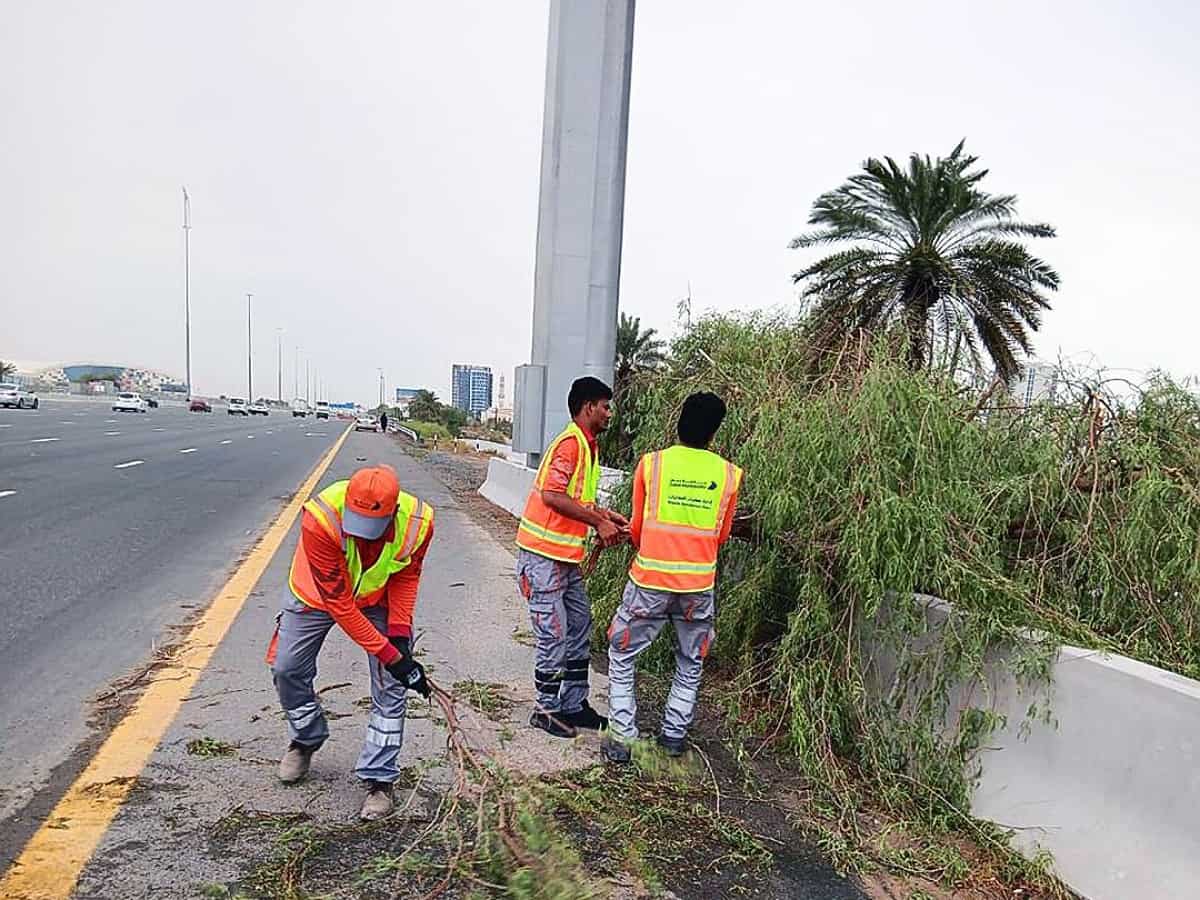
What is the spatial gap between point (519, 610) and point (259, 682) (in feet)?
8.41

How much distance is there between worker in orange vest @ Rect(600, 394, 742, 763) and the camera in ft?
14.1

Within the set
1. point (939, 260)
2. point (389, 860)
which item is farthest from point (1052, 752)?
point (939, 260)

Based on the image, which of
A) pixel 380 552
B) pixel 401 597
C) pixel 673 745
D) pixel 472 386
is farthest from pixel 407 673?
pixel 472 386

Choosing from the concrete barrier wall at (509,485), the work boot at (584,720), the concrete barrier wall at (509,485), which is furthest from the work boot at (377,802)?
the concrete barrier wall at (509,485)

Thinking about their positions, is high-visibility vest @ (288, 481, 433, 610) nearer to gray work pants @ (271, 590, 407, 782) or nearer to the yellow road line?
gray work pants @ (271, 590, 407, 782)

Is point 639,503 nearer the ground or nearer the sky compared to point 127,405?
nearer the sky

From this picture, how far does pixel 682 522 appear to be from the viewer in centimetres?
430

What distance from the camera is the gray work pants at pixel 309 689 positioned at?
3.65 m

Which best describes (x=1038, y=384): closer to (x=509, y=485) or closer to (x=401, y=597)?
(x=401, y=597)

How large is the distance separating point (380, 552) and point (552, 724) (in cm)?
151

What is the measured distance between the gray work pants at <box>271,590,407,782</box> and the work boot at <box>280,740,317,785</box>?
0.06 meters

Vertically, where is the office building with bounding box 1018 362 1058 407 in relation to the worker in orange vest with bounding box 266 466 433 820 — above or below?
above

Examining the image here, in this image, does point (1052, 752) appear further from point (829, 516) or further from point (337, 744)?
point (337, 744)

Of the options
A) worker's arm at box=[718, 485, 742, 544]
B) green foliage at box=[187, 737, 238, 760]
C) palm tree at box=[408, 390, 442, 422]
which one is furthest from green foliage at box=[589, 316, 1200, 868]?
palm tree at box=[408, 390, 442, 422]
